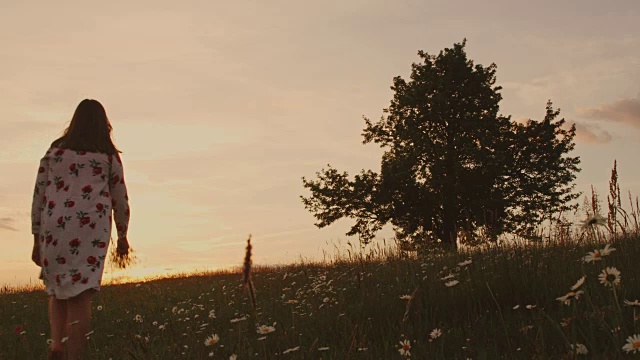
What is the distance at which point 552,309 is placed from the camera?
185 inches

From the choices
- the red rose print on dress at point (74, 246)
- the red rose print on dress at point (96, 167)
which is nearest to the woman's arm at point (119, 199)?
the red rose print on dress at point (96, 167)

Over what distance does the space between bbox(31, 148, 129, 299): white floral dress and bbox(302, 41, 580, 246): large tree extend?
60.5ft

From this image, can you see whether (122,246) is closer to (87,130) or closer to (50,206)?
(50,206)

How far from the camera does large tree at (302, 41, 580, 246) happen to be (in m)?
24.3

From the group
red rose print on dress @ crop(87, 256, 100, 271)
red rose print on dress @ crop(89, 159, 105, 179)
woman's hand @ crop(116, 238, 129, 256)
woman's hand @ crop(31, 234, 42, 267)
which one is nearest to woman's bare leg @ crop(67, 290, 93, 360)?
red rose print on dress @ crop(87, 256, 100, 271)

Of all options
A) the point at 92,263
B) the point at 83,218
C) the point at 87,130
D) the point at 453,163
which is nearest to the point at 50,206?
the point at 83,218

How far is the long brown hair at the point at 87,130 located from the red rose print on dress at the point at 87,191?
42 centimetres

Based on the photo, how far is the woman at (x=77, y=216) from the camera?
6062mm

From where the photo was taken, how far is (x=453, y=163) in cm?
2494

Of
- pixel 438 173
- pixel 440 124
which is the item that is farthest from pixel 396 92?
pixel 438 173

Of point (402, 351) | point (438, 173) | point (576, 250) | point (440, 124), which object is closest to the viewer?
point (402, 351)

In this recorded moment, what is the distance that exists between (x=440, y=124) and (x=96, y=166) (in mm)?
21327

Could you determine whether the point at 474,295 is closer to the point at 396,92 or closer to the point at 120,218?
the point at 120,218

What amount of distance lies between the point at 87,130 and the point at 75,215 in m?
0.96
